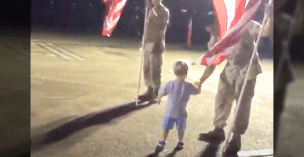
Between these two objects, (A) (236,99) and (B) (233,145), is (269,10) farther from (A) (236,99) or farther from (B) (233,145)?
(B) (233,145)

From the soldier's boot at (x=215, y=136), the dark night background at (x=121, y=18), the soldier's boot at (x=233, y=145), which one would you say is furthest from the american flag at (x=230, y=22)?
the dark night background at (x=121, y=18)

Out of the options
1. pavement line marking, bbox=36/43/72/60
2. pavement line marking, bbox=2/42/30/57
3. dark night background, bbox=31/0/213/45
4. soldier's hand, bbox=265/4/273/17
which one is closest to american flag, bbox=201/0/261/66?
soldier's hand, bbox=265/4/273/17

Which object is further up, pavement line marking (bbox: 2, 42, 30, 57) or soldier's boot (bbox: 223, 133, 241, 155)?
pavement line marking (bbox: 2, 42, 30, 57)

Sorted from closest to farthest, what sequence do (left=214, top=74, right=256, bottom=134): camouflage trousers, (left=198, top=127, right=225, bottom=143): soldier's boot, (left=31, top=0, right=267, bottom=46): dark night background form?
(left=214, top=74, right=256, bottom=134): camouflage trousers → (left=198, top=127, right=225, bottom=143): soldier's boot → (left=31, top=0, right=267, bottom=46): dark night background

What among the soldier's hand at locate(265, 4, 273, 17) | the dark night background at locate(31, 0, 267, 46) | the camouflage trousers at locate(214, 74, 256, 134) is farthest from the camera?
the dark night background at locate(31, 0, 267, 46)

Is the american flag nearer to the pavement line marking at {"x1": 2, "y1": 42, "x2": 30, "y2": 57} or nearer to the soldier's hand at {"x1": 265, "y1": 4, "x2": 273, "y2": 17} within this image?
the soldier's hand at {"x1": 265, "y1": 4, "x2": 273, "y2": 17}

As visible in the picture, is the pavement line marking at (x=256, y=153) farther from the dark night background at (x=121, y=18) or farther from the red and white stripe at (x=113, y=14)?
the dark night background at (x=121, y=18)

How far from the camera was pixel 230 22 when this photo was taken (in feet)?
15.9

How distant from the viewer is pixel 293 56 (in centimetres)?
1527

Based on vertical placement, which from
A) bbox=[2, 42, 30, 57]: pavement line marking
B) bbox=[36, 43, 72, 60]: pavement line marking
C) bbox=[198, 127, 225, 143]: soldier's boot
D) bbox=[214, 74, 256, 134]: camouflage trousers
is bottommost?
bbox=[198, 127, 225, 143]: soldier's boot

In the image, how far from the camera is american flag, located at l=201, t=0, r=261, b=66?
4504 millimetres

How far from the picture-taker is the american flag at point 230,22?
14.8 ft

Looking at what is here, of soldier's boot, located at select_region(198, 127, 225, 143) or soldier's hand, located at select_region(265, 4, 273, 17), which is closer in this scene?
soldier's hand, located at select_region(265, 4, 273, 17)

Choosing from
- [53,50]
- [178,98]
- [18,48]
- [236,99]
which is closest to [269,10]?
[236,99]
